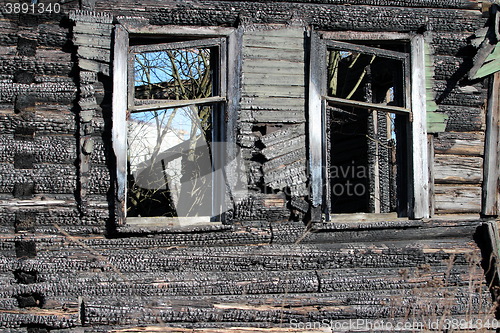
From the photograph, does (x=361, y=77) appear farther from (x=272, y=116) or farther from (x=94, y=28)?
(x=94, y=28)

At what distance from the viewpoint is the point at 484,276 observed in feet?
16.2

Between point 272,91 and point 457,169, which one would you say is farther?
point 457,169

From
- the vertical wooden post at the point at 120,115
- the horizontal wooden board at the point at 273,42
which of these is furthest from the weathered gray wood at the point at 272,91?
the vertical wooden post at the point at 120,115

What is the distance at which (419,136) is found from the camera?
4887 mm

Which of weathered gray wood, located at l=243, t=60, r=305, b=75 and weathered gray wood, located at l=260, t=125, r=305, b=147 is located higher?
weathered gray wood, located at l=243, t=60, r=305, b=75

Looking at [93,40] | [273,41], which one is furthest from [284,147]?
[93,40]

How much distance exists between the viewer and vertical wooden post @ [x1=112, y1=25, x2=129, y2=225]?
436 cm

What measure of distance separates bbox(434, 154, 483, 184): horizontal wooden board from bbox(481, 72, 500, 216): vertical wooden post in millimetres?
68

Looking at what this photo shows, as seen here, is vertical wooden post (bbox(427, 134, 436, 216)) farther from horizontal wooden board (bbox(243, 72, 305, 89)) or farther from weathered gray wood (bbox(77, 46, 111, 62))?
weathered gray wood (bbox(77, 46, 111, 62))

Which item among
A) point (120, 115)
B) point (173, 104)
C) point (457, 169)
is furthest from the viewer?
point (457, 169)

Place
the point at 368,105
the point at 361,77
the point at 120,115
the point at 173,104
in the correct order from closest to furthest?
the point at 120,115
the point at 173,104
the point at 368,105
the point at 361,77

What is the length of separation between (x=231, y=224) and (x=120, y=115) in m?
1.18

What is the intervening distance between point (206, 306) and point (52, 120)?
180 cm

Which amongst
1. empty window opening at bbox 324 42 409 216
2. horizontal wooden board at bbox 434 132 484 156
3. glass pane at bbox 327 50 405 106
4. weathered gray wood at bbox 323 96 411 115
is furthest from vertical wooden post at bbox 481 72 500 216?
glass pane at bbox 327 50 405 106
